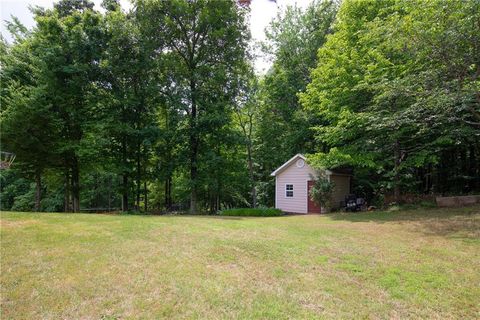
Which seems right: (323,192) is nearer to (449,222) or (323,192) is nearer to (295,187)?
(295,187)

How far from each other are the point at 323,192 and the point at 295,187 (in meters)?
2.38

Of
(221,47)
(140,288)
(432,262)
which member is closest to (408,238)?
(432,262)

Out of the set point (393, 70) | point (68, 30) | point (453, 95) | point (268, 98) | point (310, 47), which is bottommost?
point (453, 95)

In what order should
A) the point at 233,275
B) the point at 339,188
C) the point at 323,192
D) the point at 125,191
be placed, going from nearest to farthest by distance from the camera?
the point at 233,275
the point at 323,192
the point at 339,188
the point at 125,191

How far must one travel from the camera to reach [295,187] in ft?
57.4

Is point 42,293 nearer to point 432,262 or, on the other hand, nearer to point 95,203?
point 432,262

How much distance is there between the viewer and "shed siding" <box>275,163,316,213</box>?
55.3ft

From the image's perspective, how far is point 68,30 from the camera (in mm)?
16062

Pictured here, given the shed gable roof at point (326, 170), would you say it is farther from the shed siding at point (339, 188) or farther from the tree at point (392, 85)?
the tree at point (392, 85)

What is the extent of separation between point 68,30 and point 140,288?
17643 millimetres

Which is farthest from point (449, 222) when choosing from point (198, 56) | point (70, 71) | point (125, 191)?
point (70, 71)

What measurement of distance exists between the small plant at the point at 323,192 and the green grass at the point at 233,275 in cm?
768

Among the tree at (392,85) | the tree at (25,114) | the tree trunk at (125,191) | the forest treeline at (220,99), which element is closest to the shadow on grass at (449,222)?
the tree at (392,85)

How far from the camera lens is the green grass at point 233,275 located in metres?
3.66
